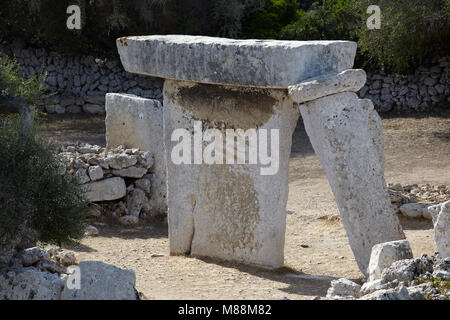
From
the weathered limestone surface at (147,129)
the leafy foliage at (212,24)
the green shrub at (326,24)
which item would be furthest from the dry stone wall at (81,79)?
the weathered limestone surface at (147,129)

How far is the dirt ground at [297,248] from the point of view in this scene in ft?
21.6

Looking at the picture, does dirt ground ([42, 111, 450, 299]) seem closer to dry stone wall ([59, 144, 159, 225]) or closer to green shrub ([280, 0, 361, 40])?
dry stone wall ([59, 144, 159, 225])

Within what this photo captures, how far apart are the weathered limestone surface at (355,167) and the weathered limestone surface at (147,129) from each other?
3.90 m

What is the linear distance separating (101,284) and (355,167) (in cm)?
254

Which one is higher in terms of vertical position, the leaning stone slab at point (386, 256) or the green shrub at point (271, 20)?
the green shrub at point (271, 20)

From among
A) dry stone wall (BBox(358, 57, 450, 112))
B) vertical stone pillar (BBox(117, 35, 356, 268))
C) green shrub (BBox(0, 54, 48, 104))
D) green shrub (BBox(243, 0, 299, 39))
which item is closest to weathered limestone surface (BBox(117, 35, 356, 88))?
vertical stone pillar (BBox(117, 35, 356, 268))

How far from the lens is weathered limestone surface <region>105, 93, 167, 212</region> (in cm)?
996

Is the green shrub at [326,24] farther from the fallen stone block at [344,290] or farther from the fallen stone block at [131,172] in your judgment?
the fallen stone block at [344,290]

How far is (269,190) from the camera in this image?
7160mm

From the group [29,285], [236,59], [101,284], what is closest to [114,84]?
[236,59]

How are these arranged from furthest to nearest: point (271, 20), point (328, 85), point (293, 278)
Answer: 1. point (271, 20)
2. point (293, 278)
3. point (328, 85)

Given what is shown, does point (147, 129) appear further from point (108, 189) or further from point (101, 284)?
point (101, 284)

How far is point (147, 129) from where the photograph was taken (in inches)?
393

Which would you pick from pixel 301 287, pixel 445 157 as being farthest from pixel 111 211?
pixel 445 157
